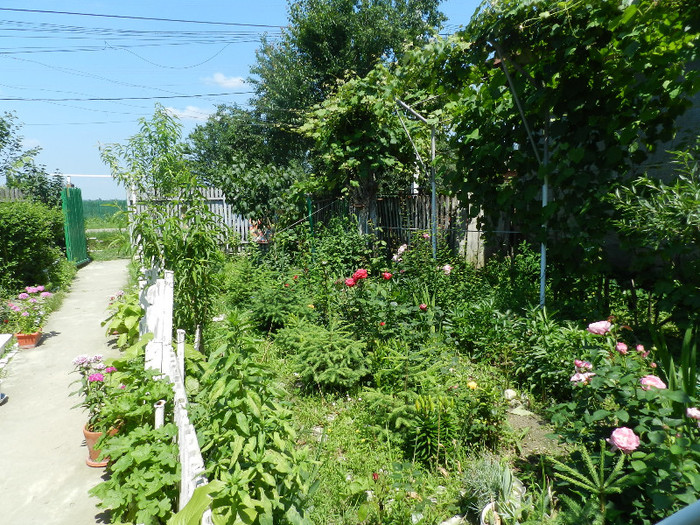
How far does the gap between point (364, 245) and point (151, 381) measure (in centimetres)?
493

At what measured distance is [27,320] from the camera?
6.15 metres

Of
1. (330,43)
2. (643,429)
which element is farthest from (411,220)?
(330,43)

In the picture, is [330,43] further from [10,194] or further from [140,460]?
[140,460]

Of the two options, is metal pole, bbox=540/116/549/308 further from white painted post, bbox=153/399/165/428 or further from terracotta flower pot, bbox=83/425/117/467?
terracotta flower pot, bbox=83/425/117/467

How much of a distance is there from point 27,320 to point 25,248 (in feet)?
7.65

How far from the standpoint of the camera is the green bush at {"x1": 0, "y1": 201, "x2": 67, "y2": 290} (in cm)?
749

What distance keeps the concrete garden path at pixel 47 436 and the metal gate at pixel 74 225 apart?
473cm

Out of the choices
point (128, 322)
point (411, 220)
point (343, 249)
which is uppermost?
point (411, 220)

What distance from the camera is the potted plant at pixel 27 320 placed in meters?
6.01

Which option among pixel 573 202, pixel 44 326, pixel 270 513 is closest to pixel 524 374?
pixel 573 202

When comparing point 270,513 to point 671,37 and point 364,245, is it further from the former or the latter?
point 364,245

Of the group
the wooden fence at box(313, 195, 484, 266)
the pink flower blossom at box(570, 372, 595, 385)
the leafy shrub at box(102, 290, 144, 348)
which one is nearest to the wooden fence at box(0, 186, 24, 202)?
the leafy shrub at box(102, 290, 144, 348)

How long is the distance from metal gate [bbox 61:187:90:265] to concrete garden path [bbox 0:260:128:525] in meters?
4.73

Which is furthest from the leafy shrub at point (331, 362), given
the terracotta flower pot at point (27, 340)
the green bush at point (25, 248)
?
the green bush at point (25, 248)
